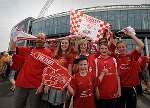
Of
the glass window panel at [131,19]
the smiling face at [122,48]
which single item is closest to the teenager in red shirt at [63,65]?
the smiling face at [122,48]

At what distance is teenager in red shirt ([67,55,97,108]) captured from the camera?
18.7 ft

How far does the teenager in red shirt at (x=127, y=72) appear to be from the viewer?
6555 millimetres

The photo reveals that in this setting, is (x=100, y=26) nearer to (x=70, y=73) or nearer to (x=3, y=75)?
(x=70, y=73)

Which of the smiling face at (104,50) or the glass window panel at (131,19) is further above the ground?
the glass window panel at (131,19)

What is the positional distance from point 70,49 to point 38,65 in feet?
2.22

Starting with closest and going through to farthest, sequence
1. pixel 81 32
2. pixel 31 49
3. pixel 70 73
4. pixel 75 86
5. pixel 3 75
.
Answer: pixel 75 86 < pixel 70 73 < pixel 31 49 < pixel 81 32 < pixel 3 75

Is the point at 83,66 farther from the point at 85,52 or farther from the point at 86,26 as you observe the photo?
the point at 86,26

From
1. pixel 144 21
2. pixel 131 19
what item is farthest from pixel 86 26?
pixel 131 19

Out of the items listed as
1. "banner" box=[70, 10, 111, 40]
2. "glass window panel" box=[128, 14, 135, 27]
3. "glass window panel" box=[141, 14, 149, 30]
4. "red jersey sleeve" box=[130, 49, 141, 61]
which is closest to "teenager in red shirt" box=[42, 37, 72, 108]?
"red jersey sleeve" box=[130, 49, 141, 61]

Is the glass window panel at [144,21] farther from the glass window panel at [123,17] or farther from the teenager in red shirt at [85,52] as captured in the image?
the teenager in red shirt at [85,52]

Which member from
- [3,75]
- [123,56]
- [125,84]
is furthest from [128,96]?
[3,75]

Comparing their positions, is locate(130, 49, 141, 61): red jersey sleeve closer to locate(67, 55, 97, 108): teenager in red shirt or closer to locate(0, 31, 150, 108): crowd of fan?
locate(0, 31, 150, 108): crowd of fan

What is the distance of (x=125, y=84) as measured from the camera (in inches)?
258

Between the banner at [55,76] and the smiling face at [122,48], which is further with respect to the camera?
the smiling face at [122,48]
